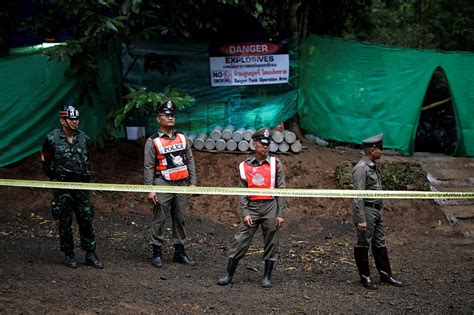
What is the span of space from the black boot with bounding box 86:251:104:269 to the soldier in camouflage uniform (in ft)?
0.06

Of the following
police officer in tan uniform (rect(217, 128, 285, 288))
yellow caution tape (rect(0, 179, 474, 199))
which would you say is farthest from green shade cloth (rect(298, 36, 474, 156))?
police officer in tan uniform (rect(217, 128, 285, 288))

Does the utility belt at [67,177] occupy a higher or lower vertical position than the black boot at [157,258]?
higher

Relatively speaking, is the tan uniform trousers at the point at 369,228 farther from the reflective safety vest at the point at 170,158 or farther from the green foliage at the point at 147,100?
the green foliage at the point at 147,100

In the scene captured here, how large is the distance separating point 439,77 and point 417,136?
1.97 metres

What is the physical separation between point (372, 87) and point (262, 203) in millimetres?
5696

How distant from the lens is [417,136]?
1362 cm

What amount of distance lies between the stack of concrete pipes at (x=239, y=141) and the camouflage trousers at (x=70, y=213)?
14.5 ft

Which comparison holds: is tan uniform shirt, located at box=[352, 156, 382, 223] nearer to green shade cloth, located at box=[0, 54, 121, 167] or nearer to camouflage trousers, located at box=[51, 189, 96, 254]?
camouflage trousers, located at box=[51, 189, 96, 254]

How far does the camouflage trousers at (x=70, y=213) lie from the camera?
7.03 m

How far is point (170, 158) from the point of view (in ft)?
24.5

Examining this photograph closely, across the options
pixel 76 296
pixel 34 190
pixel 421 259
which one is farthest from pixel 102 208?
pixel 421 259

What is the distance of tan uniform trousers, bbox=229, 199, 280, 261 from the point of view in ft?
22.4

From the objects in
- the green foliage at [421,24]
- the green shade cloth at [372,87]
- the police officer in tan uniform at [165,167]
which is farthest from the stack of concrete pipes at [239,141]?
the green foliage at [421,24]

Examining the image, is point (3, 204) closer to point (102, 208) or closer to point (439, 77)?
point (102, 208)
